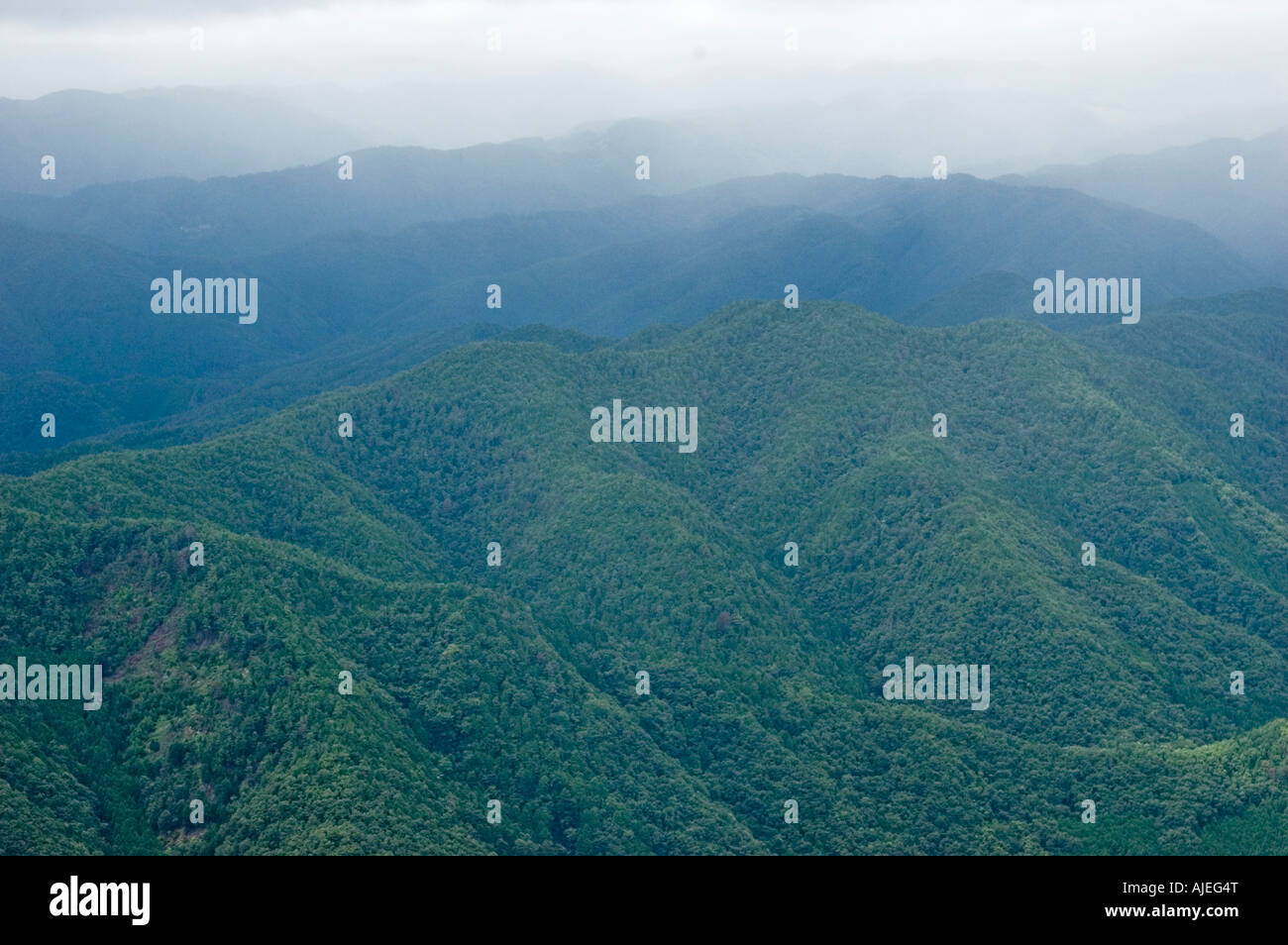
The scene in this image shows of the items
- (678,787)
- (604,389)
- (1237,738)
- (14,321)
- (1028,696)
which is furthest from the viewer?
(14,321)

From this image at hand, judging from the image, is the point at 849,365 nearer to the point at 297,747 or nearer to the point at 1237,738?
the point at 1237,738

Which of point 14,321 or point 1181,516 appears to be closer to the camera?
point 1181,516

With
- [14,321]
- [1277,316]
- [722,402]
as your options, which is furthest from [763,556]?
[14,321]

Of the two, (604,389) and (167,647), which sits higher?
(604,389)

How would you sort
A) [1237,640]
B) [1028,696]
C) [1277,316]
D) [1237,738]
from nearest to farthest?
1. [1237,738]
2. [1028,696]
3. [1237,640]
4. [1277,316]

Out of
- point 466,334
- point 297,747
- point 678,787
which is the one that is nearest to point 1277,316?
point 466,334

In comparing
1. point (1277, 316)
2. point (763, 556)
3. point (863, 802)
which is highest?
point (1277, 316)

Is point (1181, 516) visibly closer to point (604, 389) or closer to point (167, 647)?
point (604, 389)
